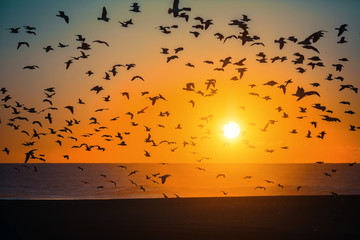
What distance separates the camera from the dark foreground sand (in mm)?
24312

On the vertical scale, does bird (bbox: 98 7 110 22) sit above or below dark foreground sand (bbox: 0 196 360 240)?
above

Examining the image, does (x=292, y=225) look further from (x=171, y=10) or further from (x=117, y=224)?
(x=171, y=10)

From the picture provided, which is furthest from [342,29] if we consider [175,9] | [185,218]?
[185,218]

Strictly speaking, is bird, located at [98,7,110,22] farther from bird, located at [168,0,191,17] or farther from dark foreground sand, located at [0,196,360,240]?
dark foreground sand, located at [0,196,360,240]

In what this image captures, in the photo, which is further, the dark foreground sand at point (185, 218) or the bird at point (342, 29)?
the bird at point (342, 29)

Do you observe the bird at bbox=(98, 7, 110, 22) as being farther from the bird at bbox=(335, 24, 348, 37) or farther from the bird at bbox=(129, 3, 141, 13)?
the bird at bbox=(335, 24, 348, 37)

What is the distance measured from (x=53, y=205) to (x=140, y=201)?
7020mm

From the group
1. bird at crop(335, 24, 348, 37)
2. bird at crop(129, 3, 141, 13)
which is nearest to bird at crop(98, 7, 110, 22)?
bird at crop(129, 3, 141, 13)

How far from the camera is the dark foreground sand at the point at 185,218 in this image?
24.3m

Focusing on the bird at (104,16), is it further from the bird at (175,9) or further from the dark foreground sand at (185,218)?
the dark foreground sand at (185,218)

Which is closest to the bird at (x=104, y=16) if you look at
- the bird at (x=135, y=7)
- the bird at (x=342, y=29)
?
the bird at (x=135, y=7)

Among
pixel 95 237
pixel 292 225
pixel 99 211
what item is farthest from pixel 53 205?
pixel 292 225

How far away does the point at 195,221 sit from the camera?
2894 cm

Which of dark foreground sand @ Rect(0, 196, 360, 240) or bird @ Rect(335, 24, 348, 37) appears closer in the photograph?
dark foreground sand @ Rect(0, 196, 360, 240)
